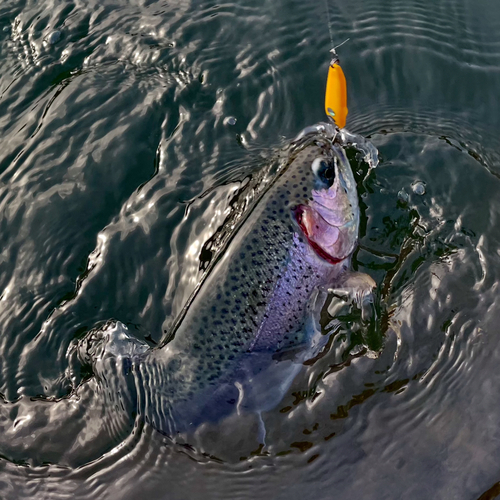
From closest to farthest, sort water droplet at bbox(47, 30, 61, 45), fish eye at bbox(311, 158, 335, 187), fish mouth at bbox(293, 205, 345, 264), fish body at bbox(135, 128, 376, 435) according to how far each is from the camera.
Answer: fish body at bbox(135, 128, 376, 435), fish mouth at bbox(293, 205, 345, 264), fish eye at bbox(311, 158, 335, 187), water droplet at bbox(47, 30, 61, 45)

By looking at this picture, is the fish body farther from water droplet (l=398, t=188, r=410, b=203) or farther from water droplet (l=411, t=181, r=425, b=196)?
water droplet (l=411, t=181, r=425, b=196)

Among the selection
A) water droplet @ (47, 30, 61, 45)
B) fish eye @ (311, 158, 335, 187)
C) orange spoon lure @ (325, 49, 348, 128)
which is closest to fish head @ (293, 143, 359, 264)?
fish eye @ (311, 158, 335, 187)

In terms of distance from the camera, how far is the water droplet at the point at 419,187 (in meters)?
4.76

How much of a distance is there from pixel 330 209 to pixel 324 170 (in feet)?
1.04

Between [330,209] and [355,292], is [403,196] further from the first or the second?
[355,292]

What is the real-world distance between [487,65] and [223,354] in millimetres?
4153

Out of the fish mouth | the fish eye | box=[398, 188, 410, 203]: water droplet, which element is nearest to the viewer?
the fish mouth

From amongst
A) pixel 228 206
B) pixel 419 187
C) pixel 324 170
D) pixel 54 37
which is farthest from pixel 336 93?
pixel 54 37

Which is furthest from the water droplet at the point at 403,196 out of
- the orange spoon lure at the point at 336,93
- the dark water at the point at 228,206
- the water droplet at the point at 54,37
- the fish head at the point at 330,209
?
the water droplet at the point at 54,37

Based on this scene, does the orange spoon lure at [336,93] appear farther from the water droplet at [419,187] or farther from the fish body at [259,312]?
the water droplet at [419,187]

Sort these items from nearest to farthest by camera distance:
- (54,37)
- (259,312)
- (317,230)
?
(259,312) < (317,230) < (54,37)

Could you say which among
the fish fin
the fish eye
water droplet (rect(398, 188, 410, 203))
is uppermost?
the fish eye

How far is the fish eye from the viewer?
4.20 meters

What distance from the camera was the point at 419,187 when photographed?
4777 millimetres
